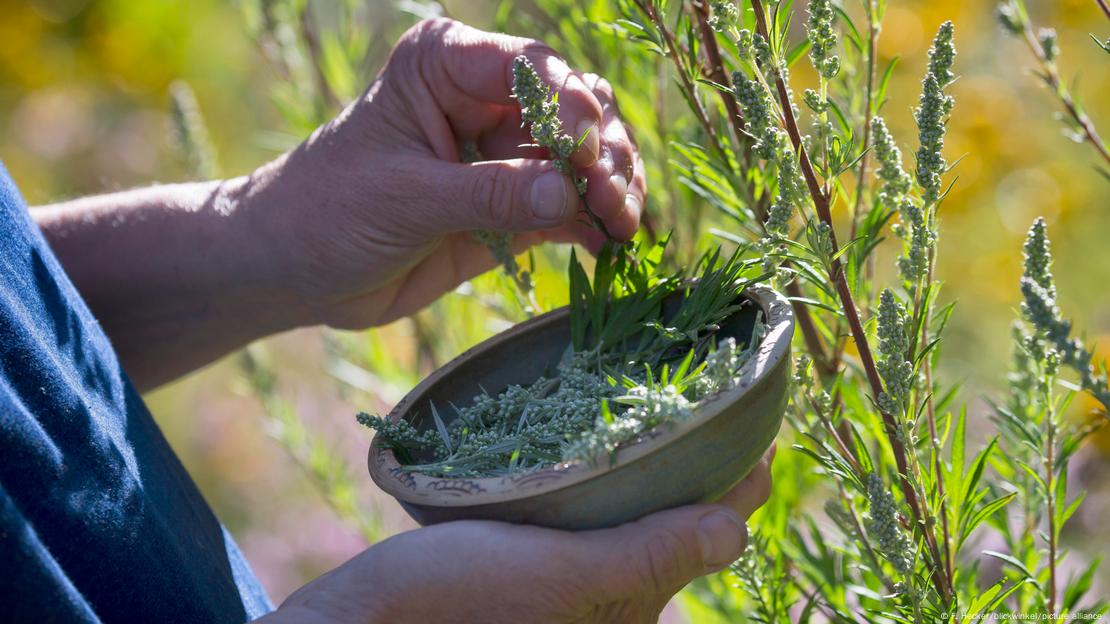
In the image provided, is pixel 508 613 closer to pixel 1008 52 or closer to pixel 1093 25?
pixel 1093 25

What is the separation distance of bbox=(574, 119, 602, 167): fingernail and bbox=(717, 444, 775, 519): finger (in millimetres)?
290

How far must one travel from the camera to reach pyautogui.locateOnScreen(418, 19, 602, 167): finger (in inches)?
32.8

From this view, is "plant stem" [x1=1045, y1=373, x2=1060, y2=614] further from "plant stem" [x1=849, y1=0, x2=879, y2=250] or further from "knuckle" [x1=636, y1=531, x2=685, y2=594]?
"knuckle" [x1=636, y1=531, x2=685, y2=594]

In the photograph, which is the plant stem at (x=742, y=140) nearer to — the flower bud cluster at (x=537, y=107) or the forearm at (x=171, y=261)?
the flower bud cluster at (x=537, y=107)

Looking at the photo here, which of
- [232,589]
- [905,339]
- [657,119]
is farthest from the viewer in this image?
[657,119]

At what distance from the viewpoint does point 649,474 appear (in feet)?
2.12

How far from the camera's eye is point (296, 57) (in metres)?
1.37

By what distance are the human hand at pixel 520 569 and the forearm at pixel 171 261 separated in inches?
20.5

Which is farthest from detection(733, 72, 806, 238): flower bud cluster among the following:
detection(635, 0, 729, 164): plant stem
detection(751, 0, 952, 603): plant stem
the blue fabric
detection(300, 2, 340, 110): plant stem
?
detection(300, 2, 340, 110): plant stem

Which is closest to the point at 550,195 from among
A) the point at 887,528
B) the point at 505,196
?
the point at 505,196

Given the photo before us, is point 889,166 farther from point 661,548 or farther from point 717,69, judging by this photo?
point 661,548

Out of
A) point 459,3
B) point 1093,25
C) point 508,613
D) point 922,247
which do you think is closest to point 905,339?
point 922,247

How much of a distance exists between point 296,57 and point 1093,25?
5.51 feet

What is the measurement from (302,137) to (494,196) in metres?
0.63
